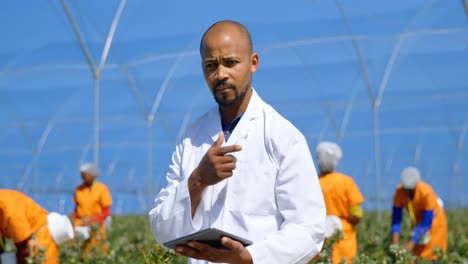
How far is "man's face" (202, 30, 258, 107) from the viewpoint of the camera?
268cm

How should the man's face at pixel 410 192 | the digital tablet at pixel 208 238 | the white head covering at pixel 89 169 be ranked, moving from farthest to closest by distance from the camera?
the white head covering at pixel 89 169 → the man's face at pixel 410 192 → the digital tablet at pixel 208 238

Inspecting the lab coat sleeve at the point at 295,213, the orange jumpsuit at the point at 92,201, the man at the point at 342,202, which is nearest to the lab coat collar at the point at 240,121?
the lab coat sleeve at the point at 295,213

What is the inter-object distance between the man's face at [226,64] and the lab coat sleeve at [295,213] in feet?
0.73

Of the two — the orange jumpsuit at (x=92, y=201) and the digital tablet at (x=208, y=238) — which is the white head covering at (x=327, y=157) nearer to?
the orange jumpsuit at (x=92, y=201)

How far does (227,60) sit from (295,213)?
1.57 feet

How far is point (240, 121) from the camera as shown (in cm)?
274

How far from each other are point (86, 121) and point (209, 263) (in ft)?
77.5

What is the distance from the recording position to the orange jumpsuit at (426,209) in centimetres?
882

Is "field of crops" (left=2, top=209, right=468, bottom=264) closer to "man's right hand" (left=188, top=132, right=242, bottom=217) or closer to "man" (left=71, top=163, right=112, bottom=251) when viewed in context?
"man" (left=71, top=163, right=112, bottom=251)

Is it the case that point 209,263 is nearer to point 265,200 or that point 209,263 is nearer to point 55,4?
point 265,200

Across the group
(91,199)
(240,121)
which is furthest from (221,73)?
(91,199)

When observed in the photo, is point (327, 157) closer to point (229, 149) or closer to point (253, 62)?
point (253, 62)

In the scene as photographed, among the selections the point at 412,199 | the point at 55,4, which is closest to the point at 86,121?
the point at 55,4

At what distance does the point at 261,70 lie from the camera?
2052 centimetres
